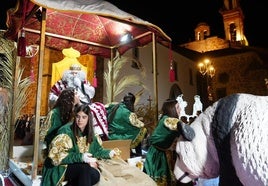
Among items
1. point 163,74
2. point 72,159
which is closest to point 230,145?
point 72,159

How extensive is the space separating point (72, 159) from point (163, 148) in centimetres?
136

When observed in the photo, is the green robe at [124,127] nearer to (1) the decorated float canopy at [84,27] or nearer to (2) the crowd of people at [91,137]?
(2) the crowd of people at [91,137]

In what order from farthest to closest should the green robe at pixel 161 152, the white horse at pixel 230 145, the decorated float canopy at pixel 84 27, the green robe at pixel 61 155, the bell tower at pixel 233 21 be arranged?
the bell tower at pixel 233 21 < the decorated float canopy at pixel 84 27 < the green robe at pixel 161 152 < the green robe at pixel 61 155 < the white horse at pixel 230 145

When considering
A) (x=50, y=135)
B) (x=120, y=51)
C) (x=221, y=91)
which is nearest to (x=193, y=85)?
(x=221, y=91)

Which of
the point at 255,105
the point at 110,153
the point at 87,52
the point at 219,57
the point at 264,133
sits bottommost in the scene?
the point at 110,153

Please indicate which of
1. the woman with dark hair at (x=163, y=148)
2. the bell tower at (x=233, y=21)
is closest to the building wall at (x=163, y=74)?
the woman with dark hair at (x=163, y=148)

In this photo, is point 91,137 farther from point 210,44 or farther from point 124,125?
point 210,44

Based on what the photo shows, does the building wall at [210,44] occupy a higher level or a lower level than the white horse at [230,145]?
higher

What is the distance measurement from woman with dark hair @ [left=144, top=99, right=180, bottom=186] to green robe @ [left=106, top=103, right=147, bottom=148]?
4.25 ft

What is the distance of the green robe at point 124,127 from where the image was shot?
489cm

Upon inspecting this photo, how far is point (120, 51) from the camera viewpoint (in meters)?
6.95

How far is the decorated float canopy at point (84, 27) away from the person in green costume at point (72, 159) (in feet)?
6.01

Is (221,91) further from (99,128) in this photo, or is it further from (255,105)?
(255,105)

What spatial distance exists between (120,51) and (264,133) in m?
6.13
